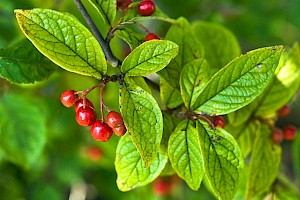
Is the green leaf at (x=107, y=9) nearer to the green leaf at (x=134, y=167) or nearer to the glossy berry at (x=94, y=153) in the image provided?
the green leaf at (x=134, y=167)

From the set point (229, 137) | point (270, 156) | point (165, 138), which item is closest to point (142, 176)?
point (165, 138)

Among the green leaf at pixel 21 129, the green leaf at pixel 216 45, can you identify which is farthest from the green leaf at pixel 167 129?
the green leaf at pixel 21 129

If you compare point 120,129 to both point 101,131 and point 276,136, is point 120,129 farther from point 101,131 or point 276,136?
point 276,136

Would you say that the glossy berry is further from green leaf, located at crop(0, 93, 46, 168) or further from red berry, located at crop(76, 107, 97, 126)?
red berry, located at crop(76, 107, 97, 126)

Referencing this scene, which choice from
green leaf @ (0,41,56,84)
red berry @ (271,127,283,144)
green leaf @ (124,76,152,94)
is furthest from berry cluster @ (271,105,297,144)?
green leaf @ (0,41,56,84)

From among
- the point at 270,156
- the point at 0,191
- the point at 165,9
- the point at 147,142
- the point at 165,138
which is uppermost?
the point at 147,142

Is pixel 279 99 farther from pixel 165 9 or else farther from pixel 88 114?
pixel 165 9
